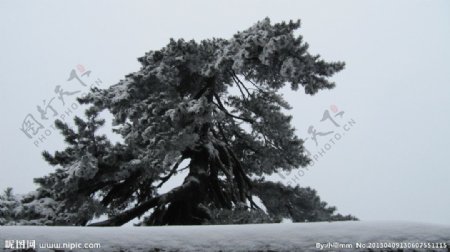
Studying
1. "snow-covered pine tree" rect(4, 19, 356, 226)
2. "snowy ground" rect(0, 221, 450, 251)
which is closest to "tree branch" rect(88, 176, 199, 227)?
"snow-covered pine tree" rect(4, 19, 356, 226)

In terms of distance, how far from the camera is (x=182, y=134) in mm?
7270

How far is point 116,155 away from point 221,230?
18.6 ft

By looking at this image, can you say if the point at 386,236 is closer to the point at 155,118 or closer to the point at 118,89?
the point at 155,118

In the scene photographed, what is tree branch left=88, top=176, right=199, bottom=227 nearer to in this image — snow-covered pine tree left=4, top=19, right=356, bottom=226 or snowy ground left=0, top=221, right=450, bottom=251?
snow-covered pine tree left=4, top=19, right=356, bottom=226

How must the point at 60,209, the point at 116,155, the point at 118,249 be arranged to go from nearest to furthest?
the point at 118,249
the point at 60,209
the point at 116,155

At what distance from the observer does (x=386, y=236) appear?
221 cm

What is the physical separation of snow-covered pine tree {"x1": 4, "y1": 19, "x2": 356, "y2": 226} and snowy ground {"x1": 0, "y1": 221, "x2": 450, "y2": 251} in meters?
4.49

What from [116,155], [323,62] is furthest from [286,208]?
[116,155]

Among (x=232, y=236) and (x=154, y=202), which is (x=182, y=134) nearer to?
(x=154, y=202)

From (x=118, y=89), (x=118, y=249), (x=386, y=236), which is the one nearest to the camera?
(x=118, y=249)

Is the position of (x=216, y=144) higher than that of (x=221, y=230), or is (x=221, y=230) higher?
(x=216, y=144)

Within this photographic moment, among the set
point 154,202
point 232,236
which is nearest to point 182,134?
point 154,202

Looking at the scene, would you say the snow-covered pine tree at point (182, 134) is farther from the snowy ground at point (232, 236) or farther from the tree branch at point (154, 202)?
the snowy ground at point (232, 236)

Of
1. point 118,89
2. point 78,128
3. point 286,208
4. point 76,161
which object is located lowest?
point 286,208
